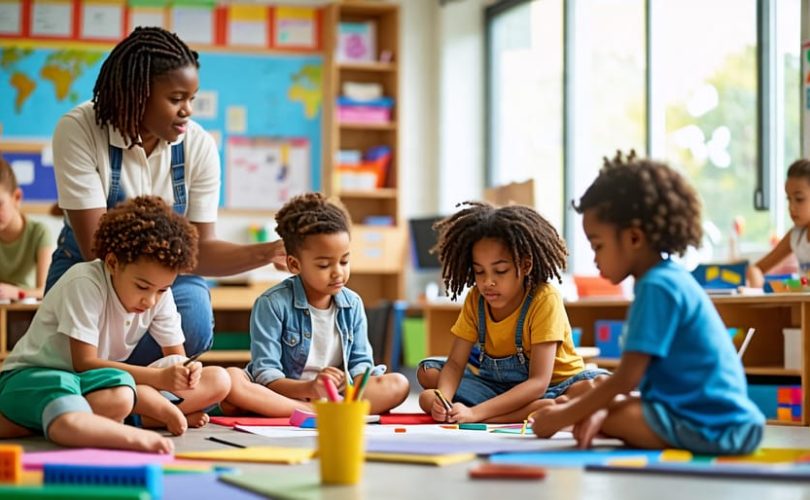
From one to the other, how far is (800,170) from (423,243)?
297 centimetres

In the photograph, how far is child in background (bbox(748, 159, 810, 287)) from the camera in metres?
3.85

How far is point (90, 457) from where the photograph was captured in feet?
6.83

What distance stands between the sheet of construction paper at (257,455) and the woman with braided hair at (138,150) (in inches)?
28.8

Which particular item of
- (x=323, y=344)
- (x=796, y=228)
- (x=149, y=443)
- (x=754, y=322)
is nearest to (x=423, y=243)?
(x=754, y=322)

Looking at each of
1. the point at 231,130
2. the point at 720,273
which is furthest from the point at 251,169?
the point at 720,273

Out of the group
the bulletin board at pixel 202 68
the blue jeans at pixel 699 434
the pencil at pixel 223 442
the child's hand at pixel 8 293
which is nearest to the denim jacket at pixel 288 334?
the pencil at pixel 223 442

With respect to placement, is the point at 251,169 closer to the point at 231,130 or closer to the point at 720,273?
the point at 231,130

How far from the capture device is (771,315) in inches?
166

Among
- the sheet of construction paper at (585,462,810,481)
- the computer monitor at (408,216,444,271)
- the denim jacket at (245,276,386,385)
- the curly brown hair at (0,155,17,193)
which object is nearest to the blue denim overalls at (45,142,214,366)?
the denim jacket at (245,276,386,385)

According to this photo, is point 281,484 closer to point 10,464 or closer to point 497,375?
point 10,464

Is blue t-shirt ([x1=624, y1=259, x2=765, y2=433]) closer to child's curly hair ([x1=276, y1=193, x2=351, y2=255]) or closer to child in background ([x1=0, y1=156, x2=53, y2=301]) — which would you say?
child's curly hair ([x1=276, y1=193, x2=351, y2=255])

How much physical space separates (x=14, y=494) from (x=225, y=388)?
1217 mm

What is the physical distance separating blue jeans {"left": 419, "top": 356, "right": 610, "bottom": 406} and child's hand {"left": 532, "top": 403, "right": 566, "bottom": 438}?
2.13 ft

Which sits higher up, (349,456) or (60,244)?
(60,244)
